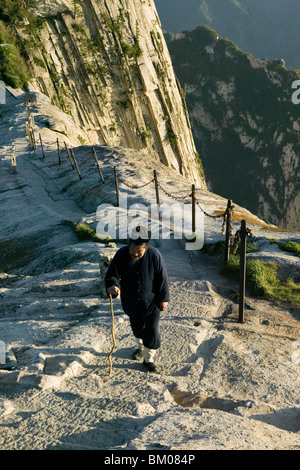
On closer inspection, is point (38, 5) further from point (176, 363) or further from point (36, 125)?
point (176, 363)

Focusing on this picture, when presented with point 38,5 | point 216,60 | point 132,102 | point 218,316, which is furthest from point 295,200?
point 218,316

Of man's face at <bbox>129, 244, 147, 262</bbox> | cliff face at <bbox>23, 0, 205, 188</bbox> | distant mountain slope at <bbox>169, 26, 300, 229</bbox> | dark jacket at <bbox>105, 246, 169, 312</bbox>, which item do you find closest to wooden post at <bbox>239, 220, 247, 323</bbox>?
dark jacket at <bbox>105, 246, 169, 312</bbox>

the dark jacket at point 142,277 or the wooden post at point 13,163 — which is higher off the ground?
the wooden post at point 13,163

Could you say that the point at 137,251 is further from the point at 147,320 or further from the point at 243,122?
the point at 243,122

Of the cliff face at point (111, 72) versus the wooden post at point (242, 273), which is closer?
the wooden post at point (242, 273)

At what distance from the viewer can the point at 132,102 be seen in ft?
134

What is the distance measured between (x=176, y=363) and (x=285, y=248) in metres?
5.57

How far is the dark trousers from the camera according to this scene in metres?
5.32

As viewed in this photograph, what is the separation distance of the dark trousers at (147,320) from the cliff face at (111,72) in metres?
29.7

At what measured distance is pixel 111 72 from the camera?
39812 mm

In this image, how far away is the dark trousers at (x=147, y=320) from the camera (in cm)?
532

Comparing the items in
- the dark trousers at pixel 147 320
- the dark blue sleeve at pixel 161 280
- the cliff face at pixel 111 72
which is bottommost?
the dark trousers at pixel 147 320

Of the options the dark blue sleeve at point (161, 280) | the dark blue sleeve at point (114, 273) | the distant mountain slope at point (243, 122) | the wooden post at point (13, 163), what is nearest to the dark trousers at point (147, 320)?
the dark blue sleeve at point (161, 280)

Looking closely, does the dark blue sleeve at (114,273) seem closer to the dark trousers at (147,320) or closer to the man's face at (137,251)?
the man's face at (137,251)
